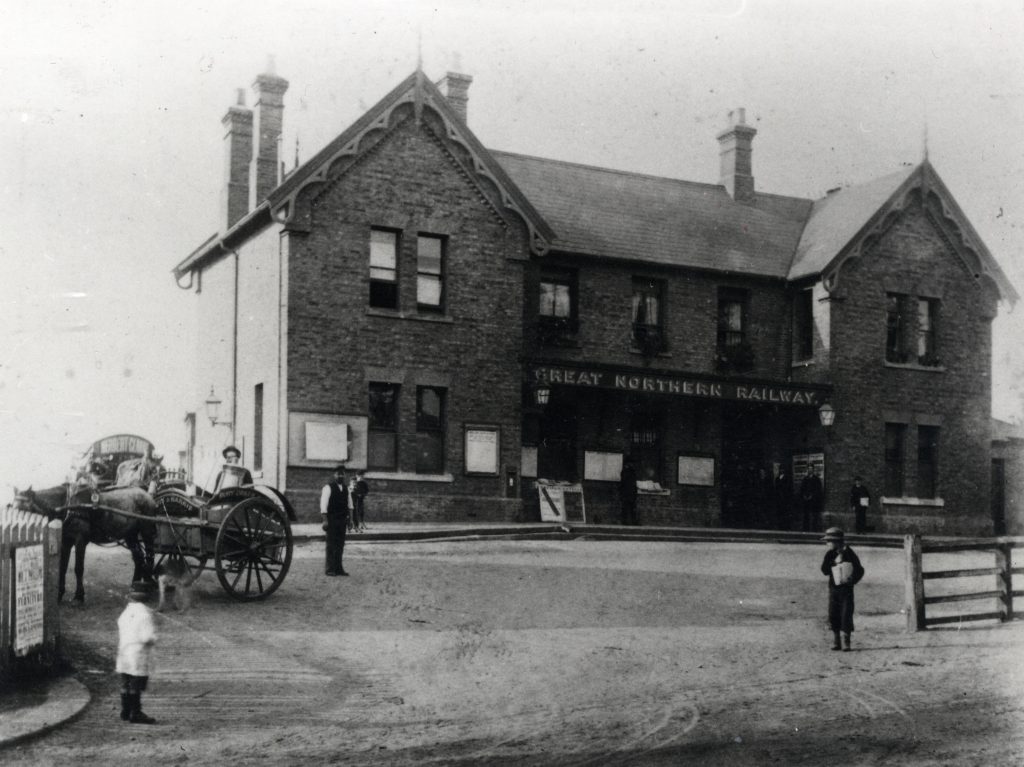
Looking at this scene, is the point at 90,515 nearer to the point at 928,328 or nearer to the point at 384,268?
the point at 384,268

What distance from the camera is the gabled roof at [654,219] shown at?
3000cm

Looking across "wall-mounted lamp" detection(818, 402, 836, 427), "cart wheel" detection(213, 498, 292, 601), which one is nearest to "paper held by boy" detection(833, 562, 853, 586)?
"cart wheel" detection(213, 498, 292, 601)

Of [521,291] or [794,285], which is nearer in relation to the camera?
[521,291]

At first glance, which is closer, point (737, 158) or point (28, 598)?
point (28, 598)

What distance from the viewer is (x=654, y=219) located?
3145cm

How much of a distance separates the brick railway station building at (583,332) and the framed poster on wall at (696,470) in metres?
0.06

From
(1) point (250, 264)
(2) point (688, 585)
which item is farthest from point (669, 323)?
(2) point (688, 585)

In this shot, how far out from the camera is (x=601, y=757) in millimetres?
8742

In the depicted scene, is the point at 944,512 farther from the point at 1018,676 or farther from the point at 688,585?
the point at 1018,676

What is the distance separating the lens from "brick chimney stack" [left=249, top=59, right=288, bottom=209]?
27.9 m

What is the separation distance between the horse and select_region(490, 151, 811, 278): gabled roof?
16381mm

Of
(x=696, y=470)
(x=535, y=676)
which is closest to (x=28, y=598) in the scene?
(x=535, y=676)

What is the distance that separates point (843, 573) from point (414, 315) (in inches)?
562

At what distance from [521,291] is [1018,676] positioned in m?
17.2
